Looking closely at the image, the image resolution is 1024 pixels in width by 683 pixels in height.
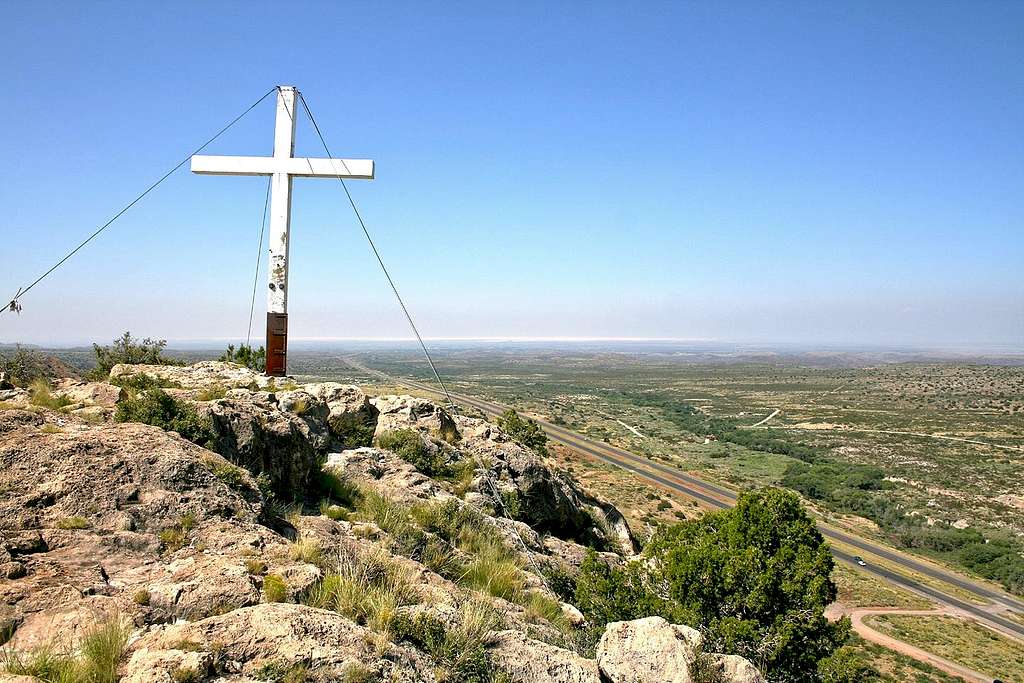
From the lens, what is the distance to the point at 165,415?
20.7ft

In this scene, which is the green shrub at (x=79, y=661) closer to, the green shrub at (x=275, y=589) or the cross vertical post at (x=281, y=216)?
the green shrub at (x=275, y=589)

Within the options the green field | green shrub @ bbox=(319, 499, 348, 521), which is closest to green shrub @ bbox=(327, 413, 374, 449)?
green shrub @ bbox=(319, 499, 348, 521)

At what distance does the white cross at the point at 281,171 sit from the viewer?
8789mm

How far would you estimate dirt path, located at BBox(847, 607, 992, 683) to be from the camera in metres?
24.6

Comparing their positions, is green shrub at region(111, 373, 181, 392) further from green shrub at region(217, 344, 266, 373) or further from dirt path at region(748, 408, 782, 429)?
dirt path at region(748, 408, 782, 429)

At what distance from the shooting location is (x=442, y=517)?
7168mm

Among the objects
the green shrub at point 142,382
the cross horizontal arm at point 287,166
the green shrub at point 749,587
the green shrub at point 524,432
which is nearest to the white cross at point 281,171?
the cross horizontal arm at point 287,166

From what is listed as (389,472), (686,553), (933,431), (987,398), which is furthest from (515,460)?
(987,398)

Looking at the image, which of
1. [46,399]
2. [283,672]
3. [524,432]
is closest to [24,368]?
[46,399]

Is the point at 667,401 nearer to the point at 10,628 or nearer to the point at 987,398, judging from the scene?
the point at 987,398

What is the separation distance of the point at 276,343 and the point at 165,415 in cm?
317

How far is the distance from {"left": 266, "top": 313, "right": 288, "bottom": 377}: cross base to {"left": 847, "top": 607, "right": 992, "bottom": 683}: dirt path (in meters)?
28.3

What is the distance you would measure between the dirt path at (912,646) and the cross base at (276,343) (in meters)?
28.3

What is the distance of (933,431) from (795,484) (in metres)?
48.1
